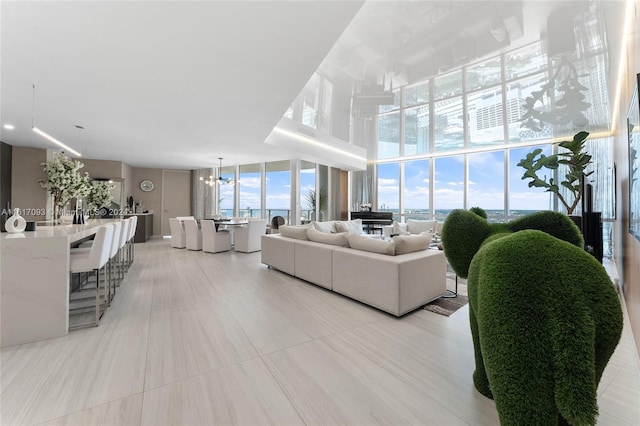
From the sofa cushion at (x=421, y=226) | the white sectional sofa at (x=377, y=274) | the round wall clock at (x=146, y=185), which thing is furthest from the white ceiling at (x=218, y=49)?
the round wall clock at (x=146, y=185)

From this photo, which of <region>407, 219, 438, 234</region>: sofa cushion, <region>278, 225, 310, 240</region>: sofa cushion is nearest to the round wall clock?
<region>278, 225, 310, 240</region>: sofa cushion

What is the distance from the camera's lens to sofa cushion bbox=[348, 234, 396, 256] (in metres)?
→ 2.95

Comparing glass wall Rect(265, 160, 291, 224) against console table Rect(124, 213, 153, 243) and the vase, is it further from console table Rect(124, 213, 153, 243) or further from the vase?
the vase

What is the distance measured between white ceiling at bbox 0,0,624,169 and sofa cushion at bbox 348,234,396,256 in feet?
6.50

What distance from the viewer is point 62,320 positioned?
2.28 metres

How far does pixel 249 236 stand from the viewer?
6.32 m

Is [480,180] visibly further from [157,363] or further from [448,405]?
[157,363]

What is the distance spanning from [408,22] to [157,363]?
367cm

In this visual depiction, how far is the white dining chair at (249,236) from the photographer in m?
6.32

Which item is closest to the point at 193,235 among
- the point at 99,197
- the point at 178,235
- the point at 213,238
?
the point at 178,235

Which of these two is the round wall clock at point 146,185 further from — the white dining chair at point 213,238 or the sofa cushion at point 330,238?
the sofa cushion at point 330,238

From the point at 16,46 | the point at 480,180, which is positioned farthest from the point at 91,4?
the point at 480,180

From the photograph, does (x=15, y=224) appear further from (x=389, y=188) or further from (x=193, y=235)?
(x=389, y=188)

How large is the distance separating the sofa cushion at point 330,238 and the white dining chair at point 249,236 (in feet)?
8.67
